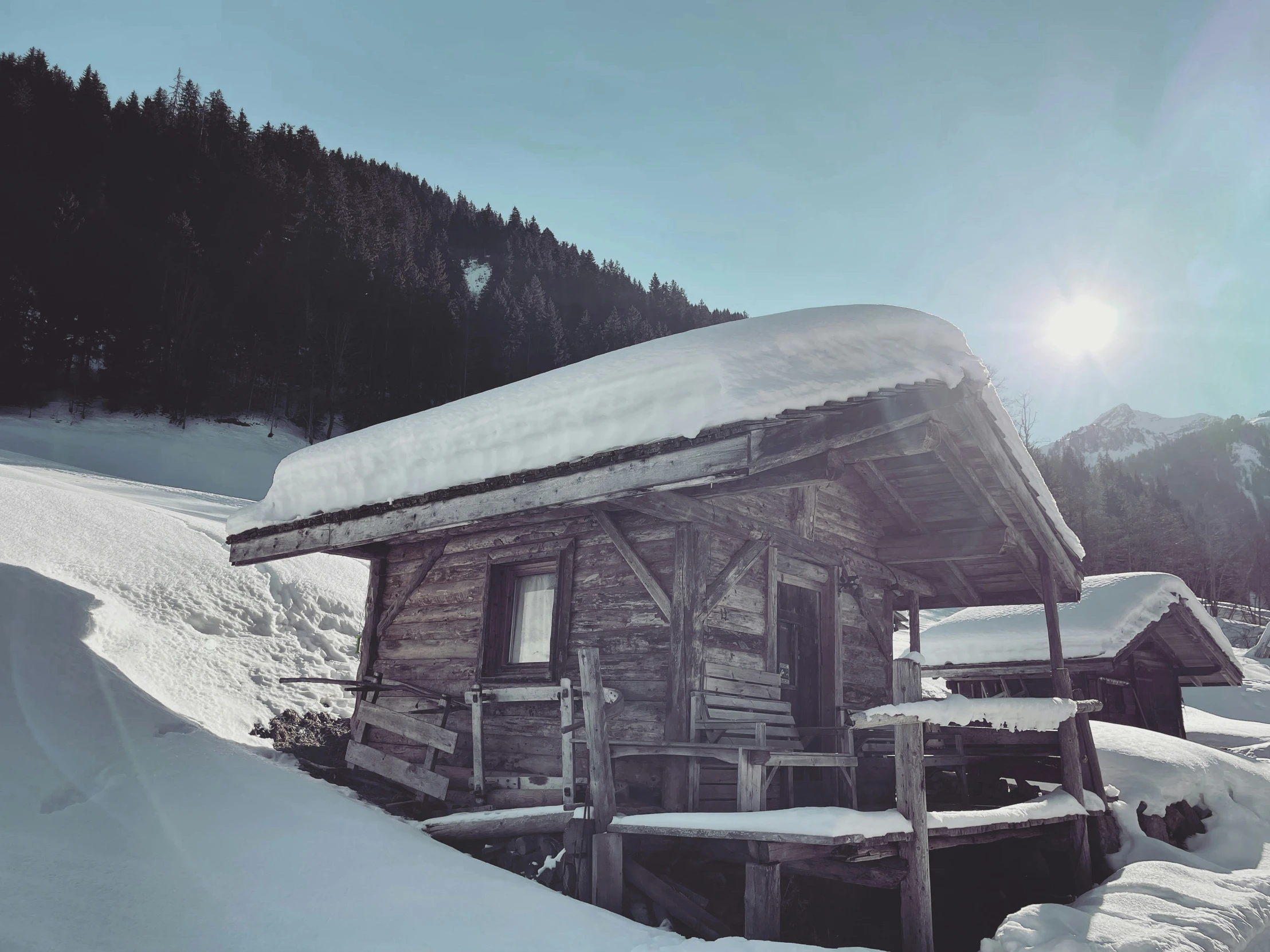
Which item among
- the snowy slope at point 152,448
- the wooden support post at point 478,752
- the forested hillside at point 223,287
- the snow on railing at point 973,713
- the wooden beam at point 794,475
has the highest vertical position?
the forested hillside at point 223,287

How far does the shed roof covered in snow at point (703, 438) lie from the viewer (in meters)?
5.17

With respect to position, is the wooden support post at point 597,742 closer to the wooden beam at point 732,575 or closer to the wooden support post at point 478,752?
the wooden beam at point 732,575

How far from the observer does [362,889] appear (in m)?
5.38

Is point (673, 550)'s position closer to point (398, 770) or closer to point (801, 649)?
point (801, 649)

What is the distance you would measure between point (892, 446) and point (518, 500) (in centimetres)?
286

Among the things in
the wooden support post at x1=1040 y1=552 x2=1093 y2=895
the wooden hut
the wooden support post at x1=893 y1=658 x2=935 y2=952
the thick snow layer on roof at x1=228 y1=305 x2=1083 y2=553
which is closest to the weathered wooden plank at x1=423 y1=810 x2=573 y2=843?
the wooden hut

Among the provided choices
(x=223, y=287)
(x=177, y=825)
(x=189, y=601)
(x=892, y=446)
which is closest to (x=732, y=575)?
(x=892, y=446)

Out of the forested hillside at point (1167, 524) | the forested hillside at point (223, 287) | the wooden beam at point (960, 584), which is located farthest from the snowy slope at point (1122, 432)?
the wooden beam at point (960, 584)

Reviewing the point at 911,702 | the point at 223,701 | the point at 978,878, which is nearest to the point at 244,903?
the point at 911,702

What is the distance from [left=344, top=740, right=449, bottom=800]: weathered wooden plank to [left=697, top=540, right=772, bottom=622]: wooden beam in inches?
127

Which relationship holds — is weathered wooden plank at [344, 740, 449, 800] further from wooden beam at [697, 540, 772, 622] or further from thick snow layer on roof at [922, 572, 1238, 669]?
thick snow layer on roof at [922, 572, 1238, 669]

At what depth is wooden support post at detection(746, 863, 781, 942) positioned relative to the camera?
193 inches

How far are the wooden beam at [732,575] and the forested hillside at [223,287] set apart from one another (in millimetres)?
34066

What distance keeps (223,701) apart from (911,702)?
901 centimetres
